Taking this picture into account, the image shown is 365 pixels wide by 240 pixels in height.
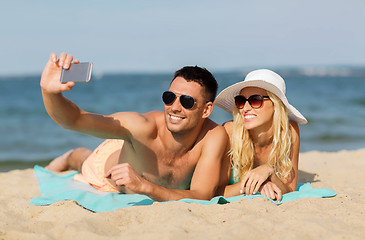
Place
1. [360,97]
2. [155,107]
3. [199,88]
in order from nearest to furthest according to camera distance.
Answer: [199,88]
[155,107]
[360,97]

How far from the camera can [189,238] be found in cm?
282

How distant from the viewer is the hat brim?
399cm

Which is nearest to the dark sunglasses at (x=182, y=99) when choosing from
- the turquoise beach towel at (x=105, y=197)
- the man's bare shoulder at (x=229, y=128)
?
the man's bare shoulder at (x=229, y=128)

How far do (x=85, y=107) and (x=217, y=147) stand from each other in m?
14.2

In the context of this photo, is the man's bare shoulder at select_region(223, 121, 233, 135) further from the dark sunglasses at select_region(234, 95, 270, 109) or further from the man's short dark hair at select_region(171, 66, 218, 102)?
the man's short dark hair at select_region(171, 66, 218, 102)

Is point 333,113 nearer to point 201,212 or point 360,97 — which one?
point 360,97

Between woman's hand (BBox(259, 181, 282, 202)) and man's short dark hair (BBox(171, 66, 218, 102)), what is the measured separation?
1022mm

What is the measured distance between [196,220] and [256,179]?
0.94 m

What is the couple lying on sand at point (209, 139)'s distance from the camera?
388cm

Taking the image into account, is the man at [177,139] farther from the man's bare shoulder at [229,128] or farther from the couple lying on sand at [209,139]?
the man's bare shoulder at [229,128]

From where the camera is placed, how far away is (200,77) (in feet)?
13.1

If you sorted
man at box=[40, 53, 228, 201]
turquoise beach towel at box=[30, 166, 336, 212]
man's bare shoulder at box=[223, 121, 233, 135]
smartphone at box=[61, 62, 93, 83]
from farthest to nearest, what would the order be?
man's bare shoulder at box=[223, 121, 233, 135] → turquoise beach towel at box=[30, 166, 336, 212] → man at box=[40, 53, 228, 201] → smartphone at box=[61, 62, 93, 83]

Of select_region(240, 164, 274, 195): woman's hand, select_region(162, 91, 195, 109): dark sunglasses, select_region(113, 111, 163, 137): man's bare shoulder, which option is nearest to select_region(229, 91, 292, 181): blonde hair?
select_region(240, 164, 274, 195): woman's hand

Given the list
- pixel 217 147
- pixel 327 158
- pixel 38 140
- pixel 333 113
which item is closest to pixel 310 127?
pixel 333 113
